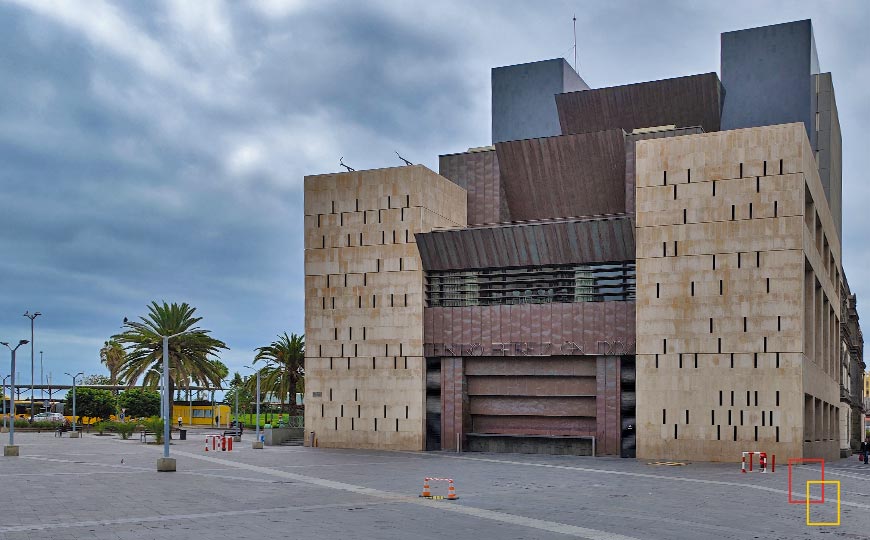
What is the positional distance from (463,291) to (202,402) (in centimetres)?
7554

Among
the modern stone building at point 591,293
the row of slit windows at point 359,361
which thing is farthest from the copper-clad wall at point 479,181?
the row of slit windows at point 359,361

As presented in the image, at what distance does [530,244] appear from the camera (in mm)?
62438

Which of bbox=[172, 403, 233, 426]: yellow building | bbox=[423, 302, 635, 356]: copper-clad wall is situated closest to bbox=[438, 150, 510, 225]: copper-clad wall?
bbox=[423, 302, 635, 356]: copper-clad wall

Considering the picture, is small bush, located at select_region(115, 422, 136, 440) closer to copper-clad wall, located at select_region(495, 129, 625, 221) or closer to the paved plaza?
the paved plaza

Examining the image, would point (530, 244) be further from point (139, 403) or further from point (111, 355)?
point (111, 355)

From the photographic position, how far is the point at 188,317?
8606cm

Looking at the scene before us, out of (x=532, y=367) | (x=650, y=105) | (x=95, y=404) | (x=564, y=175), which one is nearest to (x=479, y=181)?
(x=564, y=175)

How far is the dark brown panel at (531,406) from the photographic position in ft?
200

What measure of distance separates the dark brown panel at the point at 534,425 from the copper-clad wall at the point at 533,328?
15.4 ft

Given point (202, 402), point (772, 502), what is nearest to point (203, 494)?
point (772, 502)

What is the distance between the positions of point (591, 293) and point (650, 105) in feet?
71.5

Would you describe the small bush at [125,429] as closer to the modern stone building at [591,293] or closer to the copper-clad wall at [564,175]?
the modern stone building at [591,293]

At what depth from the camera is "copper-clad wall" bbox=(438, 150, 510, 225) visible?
70375 mm

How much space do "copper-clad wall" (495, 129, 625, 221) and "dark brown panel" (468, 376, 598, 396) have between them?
1344 cm
